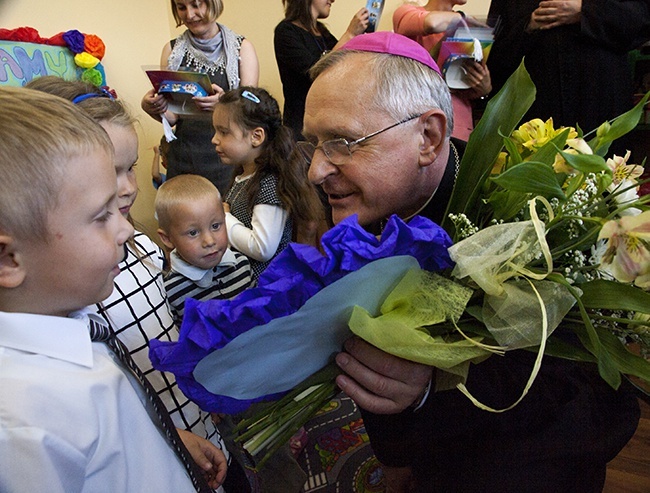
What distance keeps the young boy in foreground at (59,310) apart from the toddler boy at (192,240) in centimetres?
80

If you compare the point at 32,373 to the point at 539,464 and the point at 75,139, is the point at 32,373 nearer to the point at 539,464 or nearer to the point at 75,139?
the point at 75,139

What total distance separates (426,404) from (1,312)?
2.48 ft

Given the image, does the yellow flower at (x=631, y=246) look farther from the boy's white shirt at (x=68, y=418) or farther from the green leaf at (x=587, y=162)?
the boy's white shirt at (x=68, y=418)

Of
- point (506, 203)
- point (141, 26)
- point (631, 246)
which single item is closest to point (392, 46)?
point (506, 203)

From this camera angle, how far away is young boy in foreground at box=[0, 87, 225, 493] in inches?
26.6

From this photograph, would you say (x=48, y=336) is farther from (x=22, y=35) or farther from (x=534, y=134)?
(x=22, y=35)

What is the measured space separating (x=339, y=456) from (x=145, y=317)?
1.21m

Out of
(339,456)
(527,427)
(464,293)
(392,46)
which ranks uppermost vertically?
(392,46)

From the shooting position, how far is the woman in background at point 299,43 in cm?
259

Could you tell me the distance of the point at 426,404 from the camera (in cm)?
102

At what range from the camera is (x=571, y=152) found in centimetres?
80

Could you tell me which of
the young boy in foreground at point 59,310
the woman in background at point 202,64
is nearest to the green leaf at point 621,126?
the young boy in foreground at point 59,310

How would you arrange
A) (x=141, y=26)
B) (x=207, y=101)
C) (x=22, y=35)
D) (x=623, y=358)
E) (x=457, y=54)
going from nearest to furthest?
(x=623, y=358) → (x=457, y=54) → (x=207, y=101) → (x=22, y=35) → (x=141, y=26)

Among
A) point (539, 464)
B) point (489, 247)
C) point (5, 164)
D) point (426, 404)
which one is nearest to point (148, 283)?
point (5, 164)
